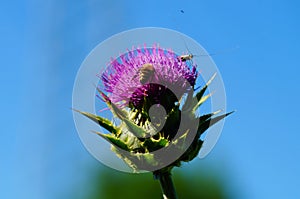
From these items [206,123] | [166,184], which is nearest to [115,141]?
[166,184]

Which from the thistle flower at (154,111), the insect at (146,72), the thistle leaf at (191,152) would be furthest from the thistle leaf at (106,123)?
the thistle leaf at (191,152)

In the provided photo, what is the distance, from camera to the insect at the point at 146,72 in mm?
3230

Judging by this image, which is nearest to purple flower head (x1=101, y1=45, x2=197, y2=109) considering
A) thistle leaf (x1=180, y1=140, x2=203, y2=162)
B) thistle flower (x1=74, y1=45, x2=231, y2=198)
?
thistle flower (x1=74, y1=45, x2=231, y2=198)

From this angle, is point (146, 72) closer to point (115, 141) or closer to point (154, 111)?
point (154, 111)

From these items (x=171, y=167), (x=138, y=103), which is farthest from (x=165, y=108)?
(x=171, y=167)

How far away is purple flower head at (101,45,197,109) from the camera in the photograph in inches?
128

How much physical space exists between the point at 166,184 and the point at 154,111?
46 cm

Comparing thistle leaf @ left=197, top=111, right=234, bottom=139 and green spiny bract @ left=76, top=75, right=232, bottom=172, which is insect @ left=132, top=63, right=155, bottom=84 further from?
thistle leaf @ left=197, top=111, right=234, bottom=139

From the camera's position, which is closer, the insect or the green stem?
the green stem

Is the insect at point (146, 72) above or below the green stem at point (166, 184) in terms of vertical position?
above

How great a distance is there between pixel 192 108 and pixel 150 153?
1.13ft

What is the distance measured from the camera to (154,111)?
10.6 ft

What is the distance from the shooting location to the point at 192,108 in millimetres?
3154

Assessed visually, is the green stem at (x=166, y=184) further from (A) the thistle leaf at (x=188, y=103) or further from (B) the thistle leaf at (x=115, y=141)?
(A) the thistle leaf at (x=188, y=103)
